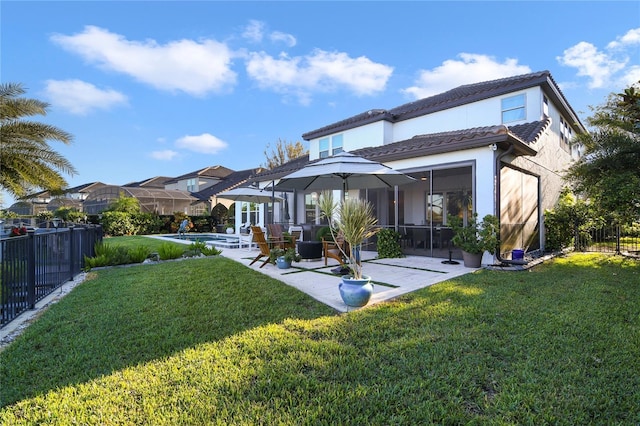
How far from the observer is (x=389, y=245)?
10742 millimetres

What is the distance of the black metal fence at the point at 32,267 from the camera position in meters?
4.66

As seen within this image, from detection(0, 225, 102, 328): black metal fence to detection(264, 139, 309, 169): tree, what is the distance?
28.3 m

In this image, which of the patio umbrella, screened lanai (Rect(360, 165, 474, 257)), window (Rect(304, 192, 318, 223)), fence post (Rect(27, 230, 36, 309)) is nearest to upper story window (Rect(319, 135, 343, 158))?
window (Rect(304, 192, 318, 223))

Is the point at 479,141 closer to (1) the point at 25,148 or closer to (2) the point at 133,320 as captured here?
(2) the point at 133,320

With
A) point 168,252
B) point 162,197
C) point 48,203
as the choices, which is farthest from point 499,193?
point 48,203

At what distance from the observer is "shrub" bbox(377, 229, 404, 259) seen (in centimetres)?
1073

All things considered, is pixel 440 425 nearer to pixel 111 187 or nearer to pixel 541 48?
pixel 541 48

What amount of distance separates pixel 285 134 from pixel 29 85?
26518 millimetres

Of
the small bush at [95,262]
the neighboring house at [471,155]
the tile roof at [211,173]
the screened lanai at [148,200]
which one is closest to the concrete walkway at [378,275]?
the neighboring house at [471,155]

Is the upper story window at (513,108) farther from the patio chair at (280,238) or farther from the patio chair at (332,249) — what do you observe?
the patio chair at (280,238)

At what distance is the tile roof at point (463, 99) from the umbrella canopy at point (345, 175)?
7.25 metres

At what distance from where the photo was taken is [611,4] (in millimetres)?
10523

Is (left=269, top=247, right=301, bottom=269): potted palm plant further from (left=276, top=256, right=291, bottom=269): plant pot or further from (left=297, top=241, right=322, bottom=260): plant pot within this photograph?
(left=297, top=241, right=322, bottom=260): plant pot

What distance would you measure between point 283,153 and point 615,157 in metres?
29.9
